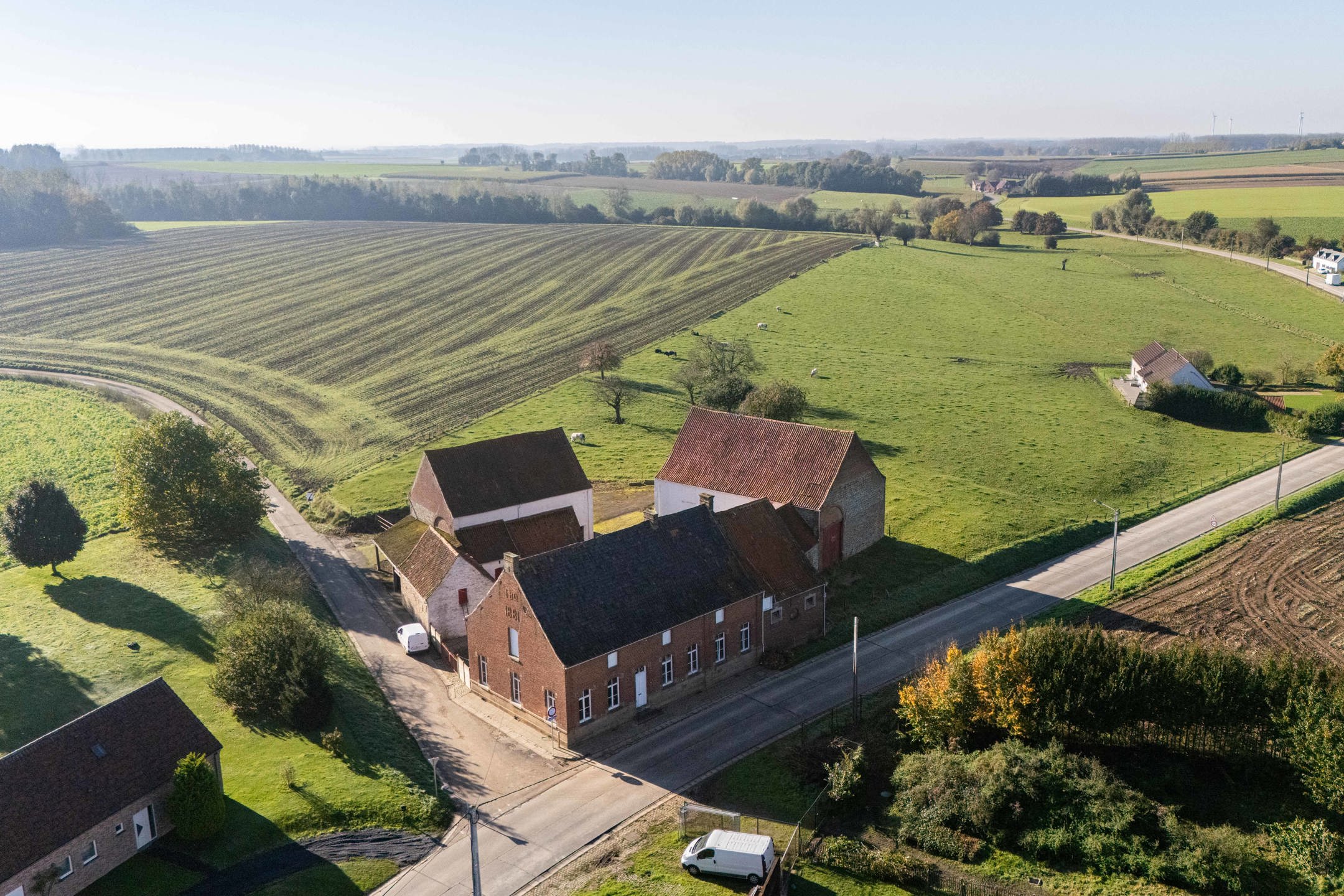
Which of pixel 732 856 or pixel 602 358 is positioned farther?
pixel 602 358

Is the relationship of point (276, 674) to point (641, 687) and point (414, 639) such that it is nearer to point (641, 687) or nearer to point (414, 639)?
point (414, 639)

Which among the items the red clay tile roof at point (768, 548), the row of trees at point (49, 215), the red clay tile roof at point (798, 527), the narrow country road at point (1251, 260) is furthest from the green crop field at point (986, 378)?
the row of trees at point (49, 215)

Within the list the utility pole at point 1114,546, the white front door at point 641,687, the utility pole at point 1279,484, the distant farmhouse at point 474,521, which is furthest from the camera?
the utility pole at point 1279,484

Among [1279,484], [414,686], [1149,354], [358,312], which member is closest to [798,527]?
[414,686]

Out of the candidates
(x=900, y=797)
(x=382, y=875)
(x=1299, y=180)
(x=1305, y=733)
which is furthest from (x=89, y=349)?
(x=1299, y=180)

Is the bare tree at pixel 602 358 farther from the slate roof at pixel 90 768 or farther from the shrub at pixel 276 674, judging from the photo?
the slate roof at pixel 90 768

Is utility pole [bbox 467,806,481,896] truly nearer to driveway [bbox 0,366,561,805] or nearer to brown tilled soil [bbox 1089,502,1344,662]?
driveway [bbox 0,366,561,805]

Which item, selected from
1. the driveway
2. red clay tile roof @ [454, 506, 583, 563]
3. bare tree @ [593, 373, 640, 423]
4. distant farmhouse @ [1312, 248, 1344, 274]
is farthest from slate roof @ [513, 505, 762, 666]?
distant farmhouse @ [1312, 248, 1344, 274]

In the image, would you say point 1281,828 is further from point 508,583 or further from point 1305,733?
point 508,583
